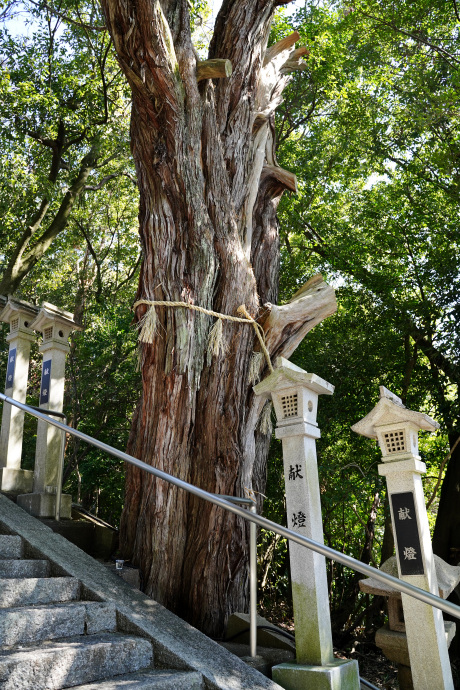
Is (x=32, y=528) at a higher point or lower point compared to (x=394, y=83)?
lower

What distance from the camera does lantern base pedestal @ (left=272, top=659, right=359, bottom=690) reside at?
297 centimetres

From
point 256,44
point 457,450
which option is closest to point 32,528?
point 256,44

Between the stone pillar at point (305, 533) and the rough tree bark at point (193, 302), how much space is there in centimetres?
86

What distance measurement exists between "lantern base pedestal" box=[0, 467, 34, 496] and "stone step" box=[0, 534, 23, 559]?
115 cm

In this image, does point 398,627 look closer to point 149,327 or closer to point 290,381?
point 290,381

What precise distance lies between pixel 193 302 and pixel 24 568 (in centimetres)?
226

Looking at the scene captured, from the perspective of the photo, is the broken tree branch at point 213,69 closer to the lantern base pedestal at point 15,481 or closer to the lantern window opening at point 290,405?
the lantern window opening at point 290,405

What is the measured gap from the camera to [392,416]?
13.3ft

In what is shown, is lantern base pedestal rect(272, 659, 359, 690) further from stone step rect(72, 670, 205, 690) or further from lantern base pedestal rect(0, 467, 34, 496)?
lantern base pedestal rect(0, 467, 34, 496)

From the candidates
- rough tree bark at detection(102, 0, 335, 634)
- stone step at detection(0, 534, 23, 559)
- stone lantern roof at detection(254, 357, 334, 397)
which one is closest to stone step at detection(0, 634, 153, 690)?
stone step at detection(0, 534, 23, 559)

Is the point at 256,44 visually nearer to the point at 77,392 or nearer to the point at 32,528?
the point at 32,528

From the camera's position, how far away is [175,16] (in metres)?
5.27

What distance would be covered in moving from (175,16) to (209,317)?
2.84 meters

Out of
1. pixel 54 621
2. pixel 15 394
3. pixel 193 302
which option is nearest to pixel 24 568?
pixel 54 621
